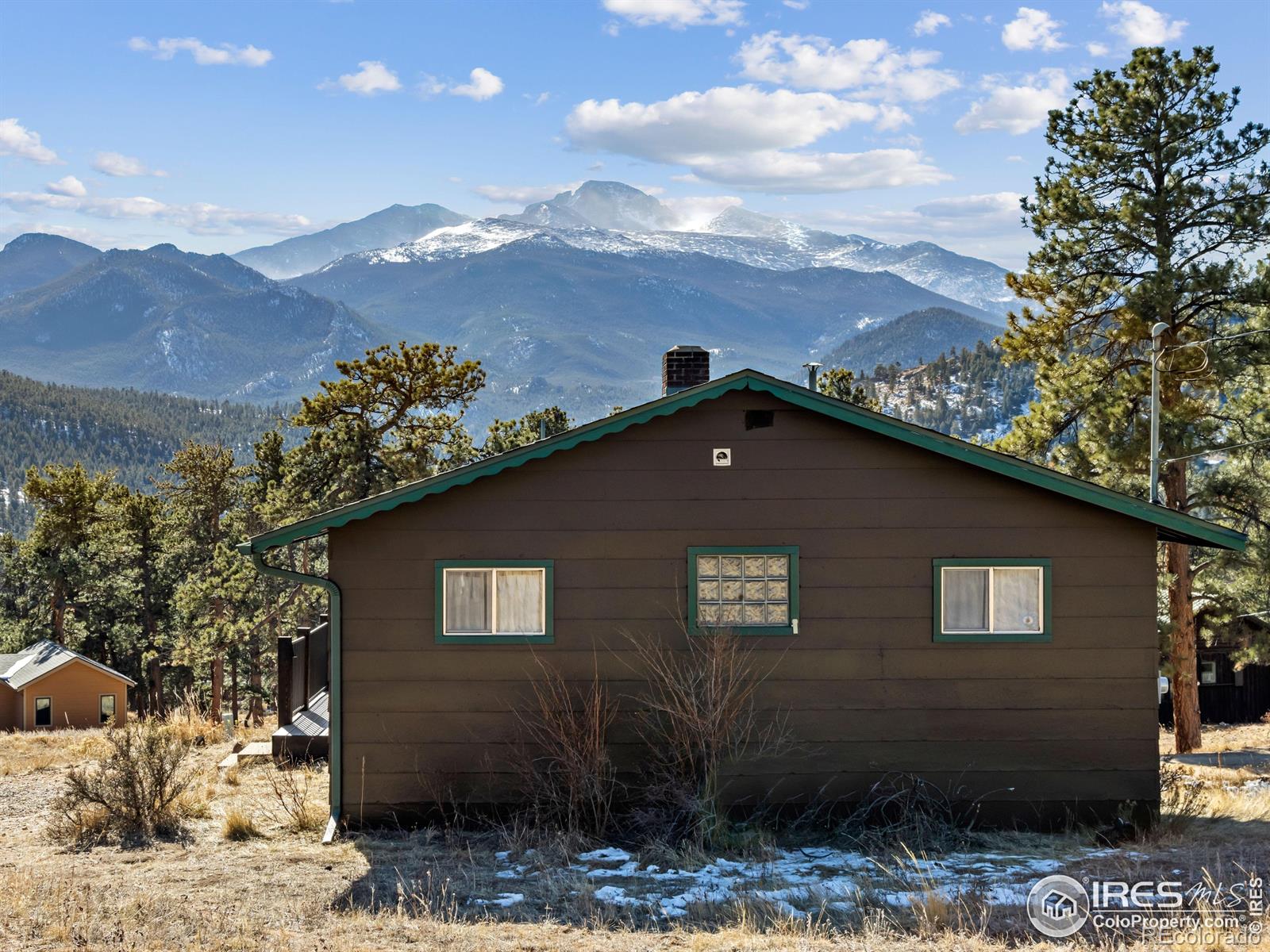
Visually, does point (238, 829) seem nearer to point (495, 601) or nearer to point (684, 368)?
point (495, 601)

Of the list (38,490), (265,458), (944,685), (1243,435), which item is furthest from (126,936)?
(38,490)

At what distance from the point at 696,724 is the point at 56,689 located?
45.3 metres

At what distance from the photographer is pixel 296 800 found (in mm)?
11359

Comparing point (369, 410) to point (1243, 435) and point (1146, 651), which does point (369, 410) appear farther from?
point (1146, 651)

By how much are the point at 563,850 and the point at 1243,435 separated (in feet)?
51.3

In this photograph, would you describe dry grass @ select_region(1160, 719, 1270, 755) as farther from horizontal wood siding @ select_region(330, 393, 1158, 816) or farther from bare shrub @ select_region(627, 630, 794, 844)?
bare shrub @ select_region(627, 630, 794, 844)

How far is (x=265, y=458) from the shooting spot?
37625 millimetres

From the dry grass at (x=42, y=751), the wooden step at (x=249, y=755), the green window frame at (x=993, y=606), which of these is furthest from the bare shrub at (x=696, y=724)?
the dry grass at (x=42, y=751)

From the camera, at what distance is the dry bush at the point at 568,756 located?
34.8 feet

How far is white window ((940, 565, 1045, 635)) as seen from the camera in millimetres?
11039

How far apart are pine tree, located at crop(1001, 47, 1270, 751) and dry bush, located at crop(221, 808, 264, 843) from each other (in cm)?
1538

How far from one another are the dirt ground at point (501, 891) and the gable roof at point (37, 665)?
127 ft

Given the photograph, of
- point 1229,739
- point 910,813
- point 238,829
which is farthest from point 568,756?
point 1229,739

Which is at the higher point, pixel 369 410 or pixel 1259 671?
pixel 369 410
